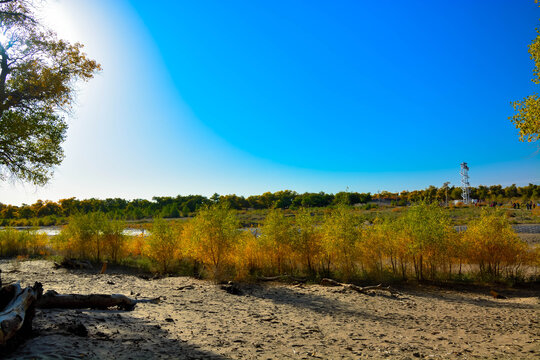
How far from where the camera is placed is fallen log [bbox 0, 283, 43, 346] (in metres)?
4.25

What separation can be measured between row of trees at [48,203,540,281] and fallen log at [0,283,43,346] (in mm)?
10228

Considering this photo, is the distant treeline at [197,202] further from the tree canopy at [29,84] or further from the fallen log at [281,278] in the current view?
the tree canopy at [29,84]

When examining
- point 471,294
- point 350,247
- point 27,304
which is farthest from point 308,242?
point 27,304

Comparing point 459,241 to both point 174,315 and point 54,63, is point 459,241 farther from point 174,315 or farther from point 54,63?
point 54,63

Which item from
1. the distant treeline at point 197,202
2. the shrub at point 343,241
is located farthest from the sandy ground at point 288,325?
the distant treeline at point 197,202

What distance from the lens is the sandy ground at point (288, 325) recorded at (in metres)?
5.47

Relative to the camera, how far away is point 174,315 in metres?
8.51

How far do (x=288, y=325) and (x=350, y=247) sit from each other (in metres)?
8.79

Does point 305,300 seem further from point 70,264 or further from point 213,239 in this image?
point 70,264

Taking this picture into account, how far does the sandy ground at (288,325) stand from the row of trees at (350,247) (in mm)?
2096

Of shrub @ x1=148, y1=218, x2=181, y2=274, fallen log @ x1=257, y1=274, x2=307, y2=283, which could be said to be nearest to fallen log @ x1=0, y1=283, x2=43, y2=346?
fallen log @ x1=257, y1=274, x2=307, y2=283

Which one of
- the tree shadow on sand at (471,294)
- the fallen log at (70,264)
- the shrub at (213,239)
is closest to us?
the tree shadow on sand at (471,294)

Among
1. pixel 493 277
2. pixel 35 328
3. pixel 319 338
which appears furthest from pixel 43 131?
pixel 493 277

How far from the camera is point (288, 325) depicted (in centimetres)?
824
